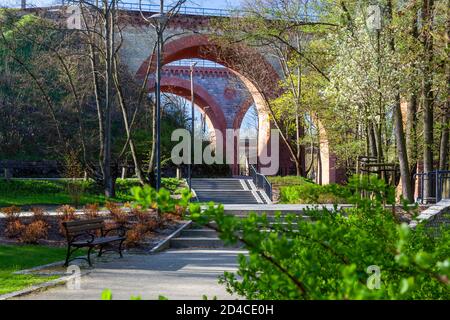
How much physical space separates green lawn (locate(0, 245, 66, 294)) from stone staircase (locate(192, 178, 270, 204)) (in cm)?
1258

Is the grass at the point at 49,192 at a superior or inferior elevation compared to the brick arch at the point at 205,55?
inferior

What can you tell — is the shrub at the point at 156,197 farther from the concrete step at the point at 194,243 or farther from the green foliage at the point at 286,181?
the green foliage at the point at 286,181

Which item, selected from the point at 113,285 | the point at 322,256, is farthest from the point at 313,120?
the point at 322,256

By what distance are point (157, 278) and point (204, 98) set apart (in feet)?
125

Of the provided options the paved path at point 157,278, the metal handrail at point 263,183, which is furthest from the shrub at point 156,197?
the metal handrail at point 263,183

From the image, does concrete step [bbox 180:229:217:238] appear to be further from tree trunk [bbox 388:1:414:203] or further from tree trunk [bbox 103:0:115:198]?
tree trunk [bbox 103:0:115:198]

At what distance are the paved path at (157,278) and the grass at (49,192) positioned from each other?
9642mm

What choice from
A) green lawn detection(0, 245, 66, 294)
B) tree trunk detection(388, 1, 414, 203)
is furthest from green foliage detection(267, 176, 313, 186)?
green lawn detection(0, 245, 66, 294)

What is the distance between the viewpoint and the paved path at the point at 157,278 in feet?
22.3

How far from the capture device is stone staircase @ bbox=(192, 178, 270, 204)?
24.0m

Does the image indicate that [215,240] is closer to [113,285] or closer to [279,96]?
[113,285]

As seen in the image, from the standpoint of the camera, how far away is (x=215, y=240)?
1270cm
